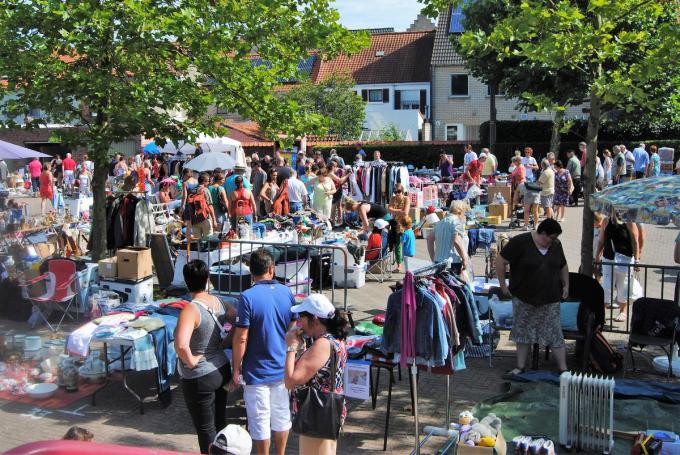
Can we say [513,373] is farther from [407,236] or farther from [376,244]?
[407,236]

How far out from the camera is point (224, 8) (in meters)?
10.6

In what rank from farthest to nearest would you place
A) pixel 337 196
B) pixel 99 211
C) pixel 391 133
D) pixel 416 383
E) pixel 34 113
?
1. pixel 391 133
2. pixel 337 196
3. pixel 99 211
4. pixel 34 113
5. pixel 416 383

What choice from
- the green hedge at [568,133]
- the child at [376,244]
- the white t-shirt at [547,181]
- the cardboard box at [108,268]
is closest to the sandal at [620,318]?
the child at [376,244]

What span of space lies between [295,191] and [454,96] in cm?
2960

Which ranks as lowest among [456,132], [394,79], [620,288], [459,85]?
[620,288]

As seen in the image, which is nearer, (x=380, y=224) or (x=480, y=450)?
(x=480, y=450)

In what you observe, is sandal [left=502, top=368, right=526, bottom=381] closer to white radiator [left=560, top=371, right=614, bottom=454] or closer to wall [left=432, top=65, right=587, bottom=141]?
white radiator [left=560, top=371, right=614, bottom=454]

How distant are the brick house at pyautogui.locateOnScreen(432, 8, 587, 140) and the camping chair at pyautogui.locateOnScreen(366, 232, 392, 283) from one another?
103 ft

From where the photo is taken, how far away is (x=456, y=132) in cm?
4516

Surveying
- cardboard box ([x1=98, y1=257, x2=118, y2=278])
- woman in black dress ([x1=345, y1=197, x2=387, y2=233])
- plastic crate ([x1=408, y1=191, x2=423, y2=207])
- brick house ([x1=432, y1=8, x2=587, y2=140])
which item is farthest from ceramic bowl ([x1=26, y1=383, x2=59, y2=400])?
brick house ([x1=432, y1=8, x2=587, y2=140])

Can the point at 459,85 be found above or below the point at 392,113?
above

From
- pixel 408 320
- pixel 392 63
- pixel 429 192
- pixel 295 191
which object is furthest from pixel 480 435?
pixel 392 63

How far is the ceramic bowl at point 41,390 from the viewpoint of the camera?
7812 mm

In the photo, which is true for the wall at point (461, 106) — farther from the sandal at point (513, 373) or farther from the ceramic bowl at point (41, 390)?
the ceramic bowl at point (41, 390)
